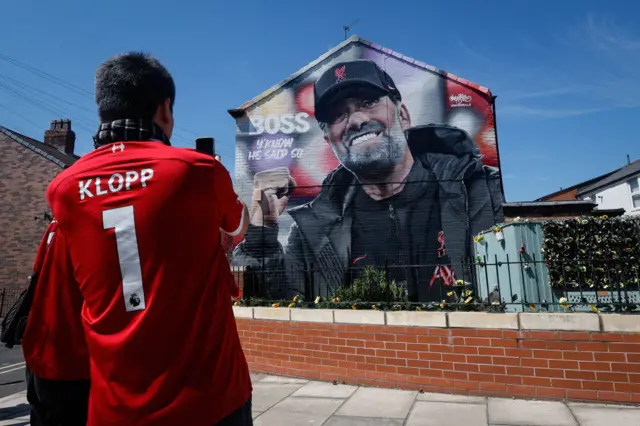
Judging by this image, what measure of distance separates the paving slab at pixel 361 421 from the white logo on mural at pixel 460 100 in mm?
11611

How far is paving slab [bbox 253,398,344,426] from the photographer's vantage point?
4379 millimetres

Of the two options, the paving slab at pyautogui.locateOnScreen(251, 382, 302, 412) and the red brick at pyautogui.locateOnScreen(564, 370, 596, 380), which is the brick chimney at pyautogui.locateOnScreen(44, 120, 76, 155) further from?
the red brick at pyautogui.locateOnScreen(564, 370, 596, 380)

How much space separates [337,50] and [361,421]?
13136mm

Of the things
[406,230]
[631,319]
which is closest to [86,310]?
[631,319]

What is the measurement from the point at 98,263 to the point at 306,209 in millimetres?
12682

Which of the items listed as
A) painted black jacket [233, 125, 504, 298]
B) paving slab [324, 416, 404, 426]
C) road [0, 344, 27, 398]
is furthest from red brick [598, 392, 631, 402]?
road [0, 344, 27, 398]

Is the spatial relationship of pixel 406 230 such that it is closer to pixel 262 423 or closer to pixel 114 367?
pixel 262 423

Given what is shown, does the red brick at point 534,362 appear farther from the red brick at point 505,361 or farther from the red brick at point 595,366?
the red brick at point 595,366

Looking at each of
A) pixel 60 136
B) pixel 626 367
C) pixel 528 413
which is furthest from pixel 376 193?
pixel 60 136

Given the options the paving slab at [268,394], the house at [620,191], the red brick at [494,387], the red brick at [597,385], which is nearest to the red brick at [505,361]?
the red brick at [494,387]

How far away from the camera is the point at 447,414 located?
4398 millimetres

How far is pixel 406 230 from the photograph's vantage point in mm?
13148

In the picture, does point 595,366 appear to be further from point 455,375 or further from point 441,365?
point 441,365

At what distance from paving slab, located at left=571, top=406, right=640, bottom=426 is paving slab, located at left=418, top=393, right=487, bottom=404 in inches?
38.3
